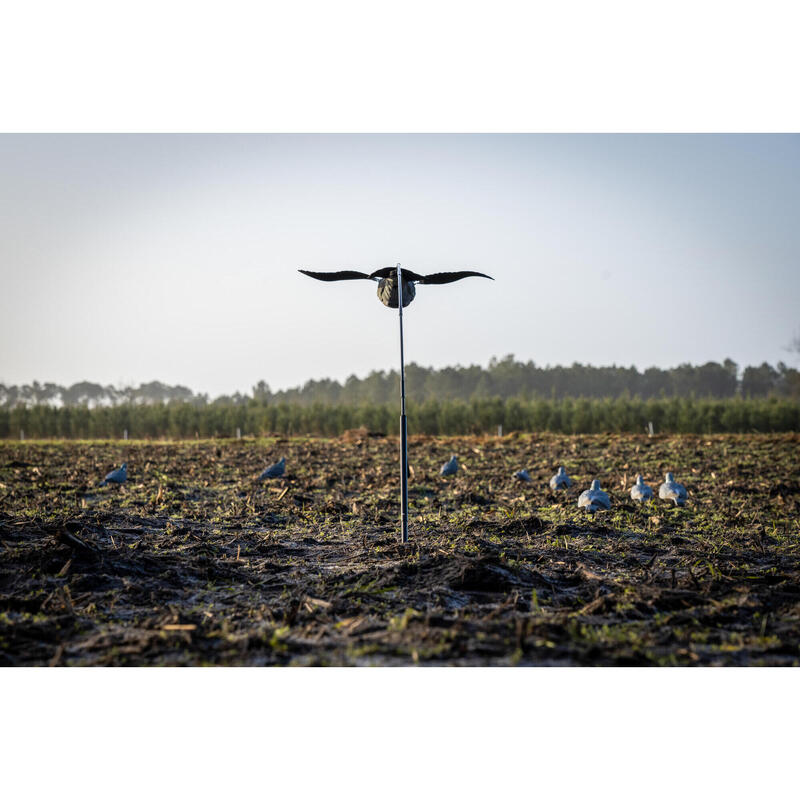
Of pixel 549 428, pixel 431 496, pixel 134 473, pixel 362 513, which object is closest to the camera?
pixel 362 513

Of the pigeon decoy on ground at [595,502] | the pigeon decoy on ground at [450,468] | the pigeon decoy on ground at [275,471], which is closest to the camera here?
the pigeon decoy on ground at [595,502]

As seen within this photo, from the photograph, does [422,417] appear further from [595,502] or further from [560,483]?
[595,502]

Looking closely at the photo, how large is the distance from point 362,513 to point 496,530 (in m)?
1.72

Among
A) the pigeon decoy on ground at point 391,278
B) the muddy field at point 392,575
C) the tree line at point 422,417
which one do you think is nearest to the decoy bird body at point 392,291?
the pigeon decoy on ground at point 391,278

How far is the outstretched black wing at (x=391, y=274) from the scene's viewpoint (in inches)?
227

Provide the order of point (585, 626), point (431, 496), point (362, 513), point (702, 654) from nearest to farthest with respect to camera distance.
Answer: point (702, 654)
point (585, 626)
point (362, 513)
point (431, 496)

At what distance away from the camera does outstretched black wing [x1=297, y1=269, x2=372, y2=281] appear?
5773 millimetres

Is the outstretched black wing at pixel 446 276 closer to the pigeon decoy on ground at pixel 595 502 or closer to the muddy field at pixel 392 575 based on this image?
the muddy field at pixel 392 575

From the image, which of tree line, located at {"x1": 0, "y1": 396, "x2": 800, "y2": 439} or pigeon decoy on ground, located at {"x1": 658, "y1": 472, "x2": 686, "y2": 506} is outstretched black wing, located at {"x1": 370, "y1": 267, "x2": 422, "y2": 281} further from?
tree line, located at {"x1": 0, "y1": 396, "x2": 800, "y2": 439}

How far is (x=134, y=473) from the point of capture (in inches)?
470

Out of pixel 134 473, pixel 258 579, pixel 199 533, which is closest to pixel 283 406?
pixel 134 473

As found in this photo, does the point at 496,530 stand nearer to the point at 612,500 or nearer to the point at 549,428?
the point at 612,500

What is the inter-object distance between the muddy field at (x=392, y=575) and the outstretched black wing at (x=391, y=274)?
2.21m

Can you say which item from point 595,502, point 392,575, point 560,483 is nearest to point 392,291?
point 392,575
